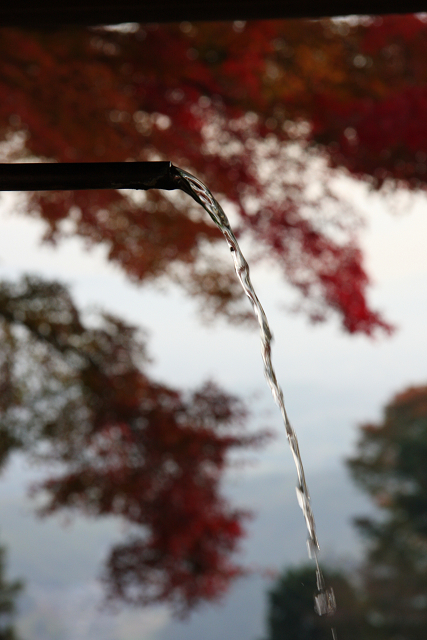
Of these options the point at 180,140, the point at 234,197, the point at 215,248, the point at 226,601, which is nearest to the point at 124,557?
the point at 226,601

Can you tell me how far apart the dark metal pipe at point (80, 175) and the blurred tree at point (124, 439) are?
2.70 meters

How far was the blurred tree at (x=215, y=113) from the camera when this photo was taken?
2.90 metres

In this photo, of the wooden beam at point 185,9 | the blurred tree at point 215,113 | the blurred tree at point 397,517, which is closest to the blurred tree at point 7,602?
the blurred tree at point 397,517

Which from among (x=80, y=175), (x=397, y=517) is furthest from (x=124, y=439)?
(x=80, y=175)

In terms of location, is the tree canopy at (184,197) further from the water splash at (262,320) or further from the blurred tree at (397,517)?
the water splash at (262,320)

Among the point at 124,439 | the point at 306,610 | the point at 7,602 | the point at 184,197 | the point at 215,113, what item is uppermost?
the point at 215,113

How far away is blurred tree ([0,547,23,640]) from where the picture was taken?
3289 mm

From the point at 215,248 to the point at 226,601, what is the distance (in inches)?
73.9

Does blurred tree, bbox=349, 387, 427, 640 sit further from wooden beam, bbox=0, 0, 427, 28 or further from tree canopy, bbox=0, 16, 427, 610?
wooden beam, bbox=0, 0, 427, 28

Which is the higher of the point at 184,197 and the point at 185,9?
the point at 184,197

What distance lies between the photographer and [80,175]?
1.45ft

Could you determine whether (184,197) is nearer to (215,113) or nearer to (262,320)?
(215,113)

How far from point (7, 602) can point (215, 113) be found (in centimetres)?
295

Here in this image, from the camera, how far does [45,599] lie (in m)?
3.46
